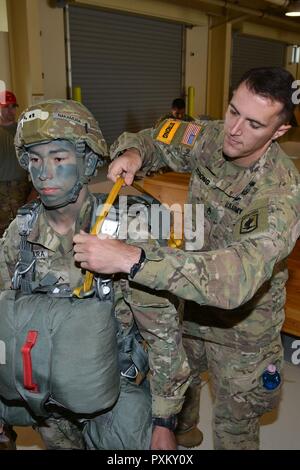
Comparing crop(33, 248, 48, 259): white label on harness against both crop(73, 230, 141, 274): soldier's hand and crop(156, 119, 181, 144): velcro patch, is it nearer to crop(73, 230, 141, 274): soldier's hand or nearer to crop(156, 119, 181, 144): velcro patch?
crop(73, 230, 141, 274): soldier's hand

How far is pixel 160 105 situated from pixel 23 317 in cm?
835

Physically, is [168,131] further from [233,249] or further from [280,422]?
[280,422]

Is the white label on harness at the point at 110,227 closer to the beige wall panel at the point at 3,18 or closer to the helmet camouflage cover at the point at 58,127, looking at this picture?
the helmet camouflage cover at the point at 58,127

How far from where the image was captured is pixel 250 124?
1646 mm

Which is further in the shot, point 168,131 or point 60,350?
point 168,131

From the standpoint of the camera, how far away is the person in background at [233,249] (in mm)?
1336

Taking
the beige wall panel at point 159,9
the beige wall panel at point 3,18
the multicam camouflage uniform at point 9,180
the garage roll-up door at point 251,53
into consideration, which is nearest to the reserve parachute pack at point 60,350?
the multicam camouflage uniform at point 9,180

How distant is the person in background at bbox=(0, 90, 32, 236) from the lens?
466 cm

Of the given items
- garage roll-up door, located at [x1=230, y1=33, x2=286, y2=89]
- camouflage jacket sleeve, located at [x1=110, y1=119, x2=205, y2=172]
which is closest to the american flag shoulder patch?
camouflage jacket sleeve, located at [x1=110, y1=119, x2=205, y2=172]

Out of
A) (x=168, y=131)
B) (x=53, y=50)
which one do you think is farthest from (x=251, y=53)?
A: (x=168, y=131)

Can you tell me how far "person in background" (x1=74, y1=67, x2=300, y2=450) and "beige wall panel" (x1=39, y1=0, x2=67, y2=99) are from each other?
477 centimetres

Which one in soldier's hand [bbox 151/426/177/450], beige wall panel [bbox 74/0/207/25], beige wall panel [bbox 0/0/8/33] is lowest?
soldier's hand [bbox 151/426/177/450]

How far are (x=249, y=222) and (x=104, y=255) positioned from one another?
592mm

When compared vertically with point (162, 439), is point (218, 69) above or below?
above
